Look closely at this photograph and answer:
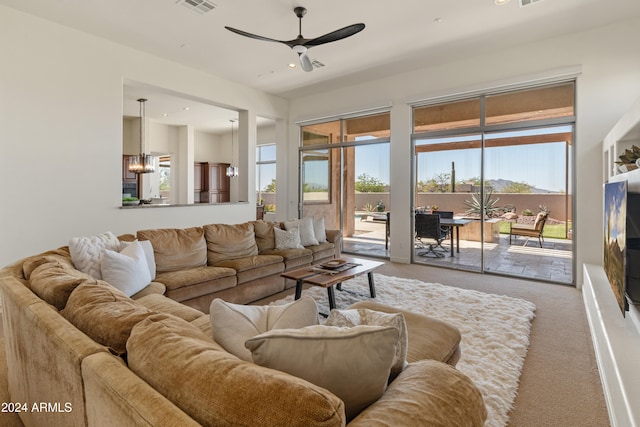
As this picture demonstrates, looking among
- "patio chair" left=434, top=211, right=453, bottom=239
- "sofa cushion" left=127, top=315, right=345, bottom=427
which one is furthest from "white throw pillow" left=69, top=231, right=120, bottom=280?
"patio chair" left=434, top=211, right=453, bottom=239

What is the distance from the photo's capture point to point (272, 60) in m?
5.30

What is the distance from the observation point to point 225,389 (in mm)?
741

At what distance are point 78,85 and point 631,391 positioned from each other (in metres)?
5.97

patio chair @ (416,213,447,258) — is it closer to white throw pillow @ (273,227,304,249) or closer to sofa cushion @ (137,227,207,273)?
white throw pillow @ (273,227,304,249)

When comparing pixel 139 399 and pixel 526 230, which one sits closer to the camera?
pixel 139 399

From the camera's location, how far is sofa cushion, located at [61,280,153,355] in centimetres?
109

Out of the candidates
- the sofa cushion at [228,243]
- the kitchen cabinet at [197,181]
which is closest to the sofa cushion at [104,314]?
the sofa cushion at [228,243]

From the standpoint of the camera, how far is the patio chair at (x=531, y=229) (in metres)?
4.92

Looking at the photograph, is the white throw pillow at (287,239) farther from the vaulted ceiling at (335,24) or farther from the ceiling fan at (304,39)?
the vaulted ceiling at (335,24)

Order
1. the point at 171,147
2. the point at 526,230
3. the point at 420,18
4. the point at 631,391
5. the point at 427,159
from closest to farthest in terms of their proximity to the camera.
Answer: the point at 631,391 → the point at 420,18 → the point at 526,230 → the point at 427,159 → the point at 171,147

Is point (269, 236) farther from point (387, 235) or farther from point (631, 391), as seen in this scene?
point (631, 391)

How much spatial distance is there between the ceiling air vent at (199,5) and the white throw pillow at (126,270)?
2765mm

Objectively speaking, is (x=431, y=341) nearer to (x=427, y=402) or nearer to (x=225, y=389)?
(x=427, y=402)

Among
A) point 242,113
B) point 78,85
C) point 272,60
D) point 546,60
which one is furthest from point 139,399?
point 242,113
